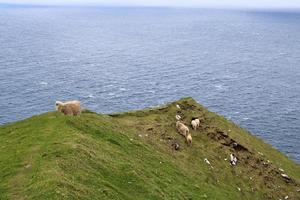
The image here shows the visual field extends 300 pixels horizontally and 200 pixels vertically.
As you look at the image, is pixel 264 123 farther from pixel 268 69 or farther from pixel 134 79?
pixel 268 69

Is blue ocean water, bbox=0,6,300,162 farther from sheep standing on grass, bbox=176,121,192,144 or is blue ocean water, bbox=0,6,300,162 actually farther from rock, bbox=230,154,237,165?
sheep standing on grass, bbox=176,121,192,144

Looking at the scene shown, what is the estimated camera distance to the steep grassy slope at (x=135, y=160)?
32469 mm

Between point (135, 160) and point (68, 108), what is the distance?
10337 mm

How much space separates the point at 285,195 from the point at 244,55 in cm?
14570

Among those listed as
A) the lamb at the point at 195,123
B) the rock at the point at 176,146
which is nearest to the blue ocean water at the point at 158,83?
the lamb at the point at 195,123

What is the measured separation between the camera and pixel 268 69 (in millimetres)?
165750

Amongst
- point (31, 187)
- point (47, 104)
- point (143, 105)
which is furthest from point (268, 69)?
point (31, 187)

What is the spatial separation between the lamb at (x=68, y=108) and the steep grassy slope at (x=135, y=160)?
152 cm

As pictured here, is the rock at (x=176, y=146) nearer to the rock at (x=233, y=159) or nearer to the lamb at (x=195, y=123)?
the rock at (x=233, y=159)

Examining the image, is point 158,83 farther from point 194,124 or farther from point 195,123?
point 194,124

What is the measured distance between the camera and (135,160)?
→ 43.1m

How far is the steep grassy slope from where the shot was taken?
3247 centimetres

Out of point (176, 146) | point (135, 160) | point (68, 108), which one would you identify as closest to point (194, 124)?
point (176, 146)

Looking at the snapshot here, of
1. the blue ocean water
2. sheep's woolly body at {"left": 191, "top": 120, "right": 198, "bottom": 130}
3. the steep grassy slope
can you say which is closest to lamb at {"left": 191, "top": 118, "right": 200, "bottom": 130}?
sheep's woolly body at {"left": 191, "top": 120, "right": 198, "bottom": 130}
